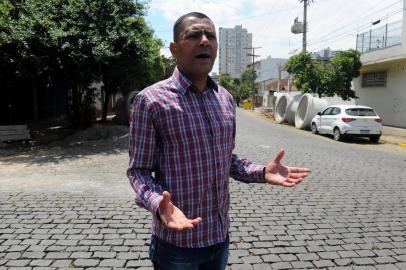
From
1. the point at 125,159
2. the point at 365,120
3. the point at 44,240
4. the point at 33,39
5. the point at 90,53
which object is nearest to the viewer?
the point at 44,240

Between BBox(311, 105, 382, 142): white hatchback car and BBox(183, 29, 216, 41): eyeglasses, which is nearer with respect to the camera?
BBox(183, 29, 216, 41): eyeglasses

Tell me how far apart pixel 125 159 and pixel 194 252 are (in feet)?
25.9

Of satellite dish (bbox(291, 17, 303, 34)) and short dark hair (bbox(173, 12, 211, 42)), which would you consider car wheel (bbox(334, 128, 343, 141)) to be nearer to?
short dark hair (bbox(173, 12, 211, 42))

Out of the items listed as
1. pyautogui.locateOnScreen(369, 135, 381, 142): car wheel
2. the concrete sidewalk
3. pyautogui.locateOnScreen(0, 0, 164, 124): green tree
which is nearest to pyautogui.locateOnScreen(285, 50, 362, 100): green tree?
the concrete sidewalk

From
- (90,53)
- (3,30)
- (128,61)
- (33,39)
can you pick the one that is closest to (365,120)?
(128,61)

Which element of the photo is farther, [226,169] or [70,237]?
[70,237]

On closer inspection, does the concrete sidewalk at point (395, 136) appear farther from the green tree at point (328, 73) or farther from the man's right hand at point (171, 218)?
the man's right hand at point (171, 218)

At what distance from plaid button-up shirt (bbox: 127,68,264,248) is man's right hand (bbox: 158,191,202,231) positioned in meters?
0.09

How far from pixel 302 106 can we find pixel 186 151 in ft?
70.3

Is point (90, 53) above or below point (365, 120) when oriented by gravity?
above

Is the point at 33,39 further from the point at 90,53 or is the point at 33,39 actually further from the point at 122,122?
the point at 122,122

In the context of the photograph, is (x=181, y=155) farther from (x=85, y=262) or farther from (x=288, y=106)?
(x=288, y=106)

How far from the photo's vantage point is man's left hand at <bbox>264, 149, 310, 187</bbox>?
218cm

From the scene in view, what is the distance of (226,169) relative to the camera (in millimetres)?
1995
